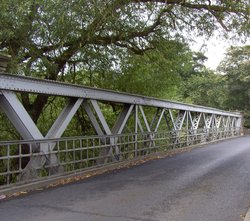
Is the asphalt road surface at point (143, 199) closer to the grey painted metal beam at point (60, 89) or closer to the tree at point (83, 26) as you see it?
the grey painted metal beam at point (60, 89)

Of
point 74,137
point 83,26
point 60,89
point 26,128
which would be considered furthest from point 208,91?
point 26,128

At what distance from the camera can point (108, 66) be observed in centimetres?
1711

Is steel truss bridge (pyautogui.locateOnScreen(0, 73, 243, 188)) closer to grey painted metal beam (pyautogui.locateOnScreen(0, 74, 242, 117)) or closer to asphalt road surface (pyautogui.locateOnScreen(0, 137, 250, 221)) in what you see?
grey painted metal beam (pyautogui.locateOnScreen(0, 74, 242, 117))

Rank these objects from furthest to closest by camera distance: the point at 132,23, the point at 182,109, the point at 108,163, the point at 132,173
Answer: the point at 182,109 < the point at 132,23 < the point at 108,163 < the point at 132,173

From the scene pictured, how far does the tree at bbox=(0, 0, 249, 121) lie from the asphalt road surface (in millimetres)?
4342

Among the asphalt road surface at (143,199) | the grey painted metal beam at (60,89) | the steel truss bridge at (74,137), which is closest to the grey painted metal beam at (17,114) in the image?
the steel truss bridge at (74,137)

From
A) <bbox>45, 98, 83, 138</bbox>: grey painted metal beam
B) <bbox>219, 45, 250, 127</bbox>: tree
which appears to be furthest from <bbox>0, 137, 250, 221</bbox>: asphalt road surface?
<bbox>219, 45, 250, 127</bbox>: tree

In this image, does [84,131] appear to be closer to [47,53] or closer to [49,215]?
[47,53]

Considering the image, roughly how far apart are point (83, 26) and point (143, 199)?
23.3 ft

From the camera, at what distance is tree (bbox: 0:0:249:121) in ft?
36.1

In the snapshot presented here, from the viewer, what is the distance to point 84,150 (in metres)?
15.7

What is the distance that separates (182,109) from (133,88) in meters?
3.67

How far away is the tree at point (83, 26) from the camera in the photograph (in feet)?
36.1

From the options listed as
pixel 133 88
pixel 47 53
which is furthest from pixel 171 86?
pixel 47 53
